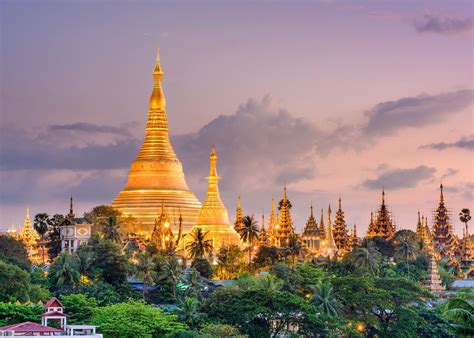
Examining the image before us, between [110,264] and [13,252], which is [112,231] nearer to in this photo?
[13,252]

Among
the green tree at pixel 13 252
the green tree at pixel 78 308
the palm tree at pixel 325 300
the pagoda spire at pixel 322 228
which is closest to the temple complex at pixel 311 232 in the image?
the pagoda spire at pixel 322 228

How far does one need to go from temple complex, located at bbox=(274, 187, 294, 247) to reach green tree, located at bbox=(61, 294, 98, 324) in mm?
68099

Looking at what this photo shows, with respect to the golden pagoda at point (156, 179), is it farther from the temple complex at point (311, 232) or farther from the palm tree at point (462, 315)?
the palm tree at point (462, 315)

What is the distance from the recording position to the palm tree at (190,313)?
72.7 metres

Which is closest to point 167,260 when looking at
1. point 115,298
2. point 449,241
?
point 115,298

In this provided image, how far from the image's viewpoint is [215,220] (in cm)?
12425

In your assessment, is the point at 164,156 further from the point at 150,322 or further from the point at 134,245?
the point at 150,322

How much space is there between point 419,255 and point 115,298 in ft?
171

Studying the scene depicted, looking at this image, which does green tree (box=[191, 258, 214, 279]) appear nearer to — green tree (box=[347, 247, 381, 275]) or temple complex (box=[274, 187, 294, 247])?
green tree (box=[347, 247, 381, 275])

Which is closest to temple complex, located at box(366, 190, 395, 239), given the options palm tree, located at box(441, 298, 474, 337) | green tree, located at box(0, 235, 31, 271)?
green tree, located at box(0, 235, 31, 271)

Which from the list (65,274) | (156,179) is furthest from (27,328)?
(156,179)

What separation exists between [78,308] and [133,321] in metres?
3.55

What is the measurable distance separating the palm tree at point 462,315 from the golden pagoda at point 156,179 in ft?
273

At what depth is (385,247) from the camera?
13225 cm
